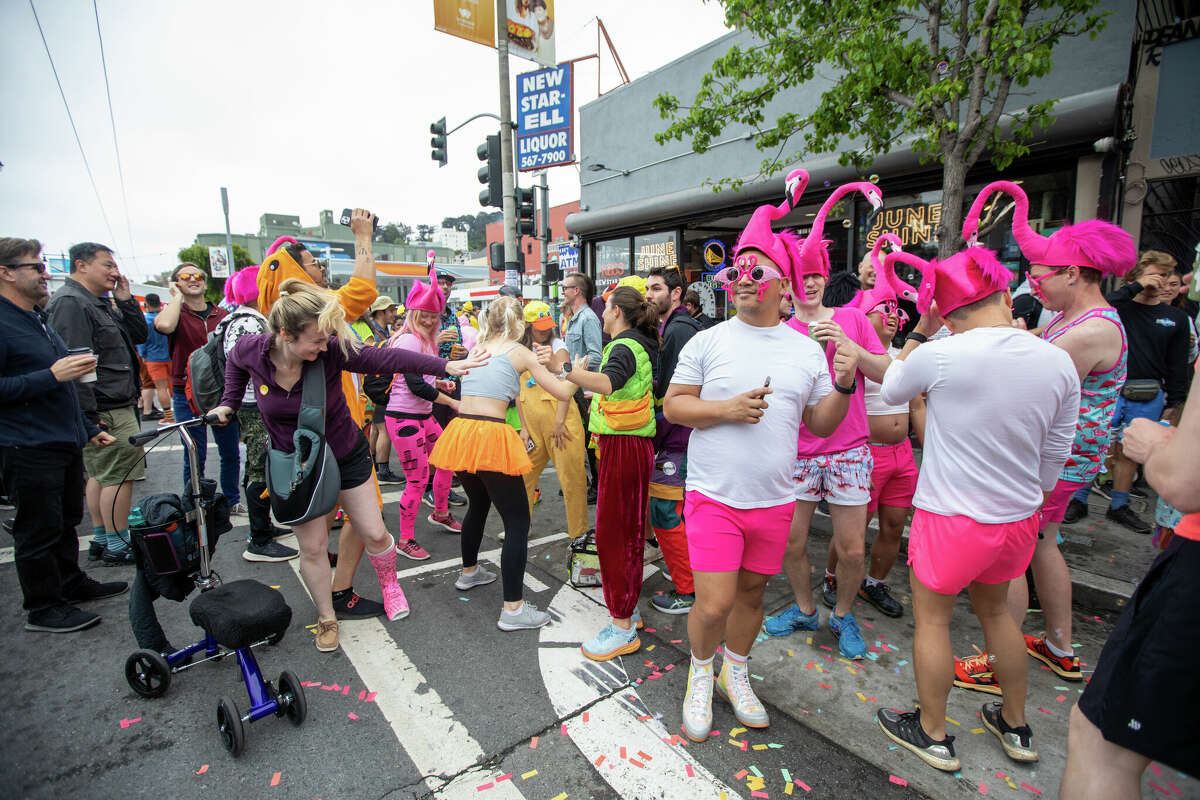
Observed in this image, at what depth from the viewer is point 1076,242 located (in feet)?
9.11

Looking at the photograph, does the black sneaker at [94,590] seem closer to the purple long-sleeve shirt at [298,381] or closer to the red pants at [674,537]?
the purple long-sleeve shirt at [298,381]

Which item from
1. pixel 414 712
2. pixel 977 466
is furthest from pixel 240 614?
pixel 977 466

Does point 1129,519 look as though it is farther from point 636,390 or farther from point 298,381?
point 298,381

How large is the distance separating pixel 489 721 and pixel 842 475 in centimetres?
217

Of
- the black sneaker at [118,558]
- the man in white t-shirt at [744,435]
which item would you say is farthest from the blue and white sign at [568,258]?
the man in white t-shirt at [744,435]

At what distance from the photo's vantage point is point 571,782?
2260 mm

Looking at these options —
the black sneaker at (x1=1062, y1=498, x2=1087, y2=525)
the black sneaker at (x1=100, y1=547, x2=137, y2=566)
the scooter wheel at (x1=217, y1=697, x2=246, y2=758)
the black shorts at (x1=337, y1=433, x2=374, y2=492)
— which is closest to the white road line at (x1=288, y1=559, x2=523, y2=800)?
the scooter wheel at (x1=217, y1=697, x2=246, y2=758)

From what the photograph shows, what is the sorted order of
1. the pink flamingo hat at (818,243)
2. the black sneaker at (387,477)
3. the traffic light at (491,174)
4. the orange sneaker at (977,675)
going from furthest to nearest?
1. the traffic light at (491,174)
2. the black sneaker at (387,477)
3. the orange sneaker at (977,675)
4. the pink flamingo hat at (818,243)

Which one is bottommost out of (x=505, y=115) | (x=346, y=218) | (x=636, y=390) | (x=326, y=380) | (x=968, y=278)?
(x=636, y=390)

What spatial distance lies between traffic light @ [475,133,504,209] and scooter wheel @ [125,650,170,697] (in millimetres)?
9055

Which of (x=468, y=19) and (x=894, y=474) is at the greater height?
(x=468, y=19)

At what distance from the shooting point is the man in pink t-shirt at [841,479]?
3086mm

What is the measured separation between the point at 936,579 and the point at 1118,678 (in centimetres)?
82

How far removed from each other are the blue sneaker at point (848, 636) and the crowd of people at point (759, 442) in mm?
11
